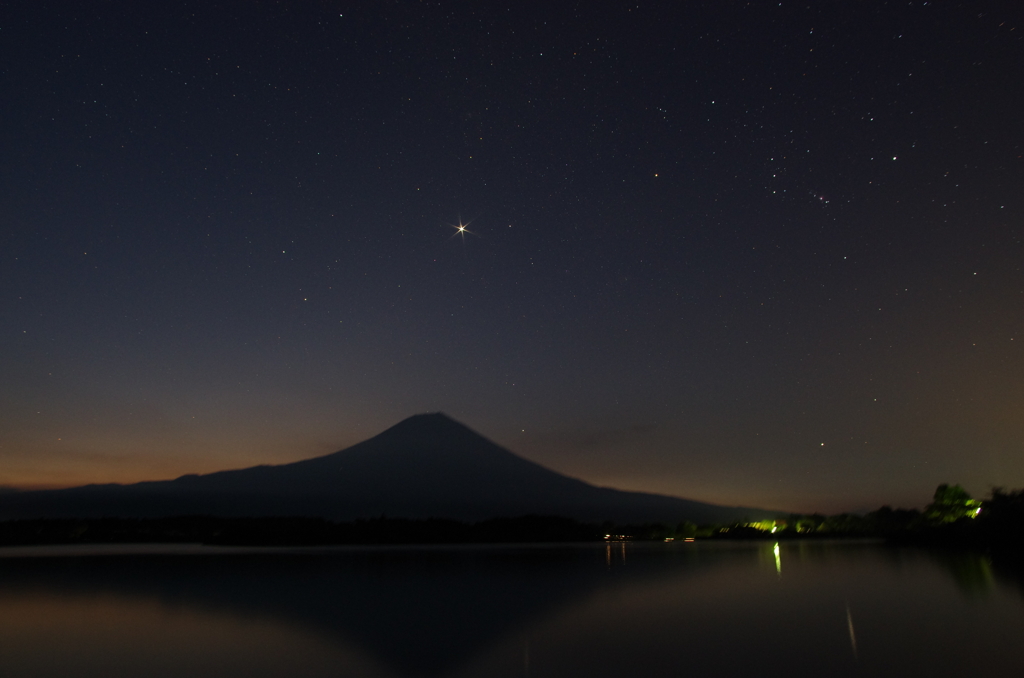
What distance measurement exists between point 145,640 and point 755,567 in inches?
602

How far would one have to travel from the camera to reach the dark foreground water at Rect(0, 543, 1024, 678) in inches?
245

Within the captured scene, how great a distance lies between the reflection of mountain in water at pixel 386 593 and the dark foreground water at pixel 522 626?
50 mm

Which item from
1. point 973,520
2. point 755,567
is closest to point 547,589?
point 755,567

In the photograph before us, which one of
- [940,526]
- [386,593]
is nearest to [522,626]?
[386,593]

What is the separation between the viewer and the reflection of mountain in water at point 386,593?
Answer: 7637 mm

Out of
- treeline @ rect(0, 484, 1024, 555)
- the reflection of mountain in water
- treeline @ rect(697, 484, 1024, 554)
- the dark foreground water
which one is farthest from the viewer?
treeline @ rect(0, 484, 1024, 555)

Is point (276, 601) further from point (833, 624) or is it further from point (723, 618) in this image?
point (833, 624)

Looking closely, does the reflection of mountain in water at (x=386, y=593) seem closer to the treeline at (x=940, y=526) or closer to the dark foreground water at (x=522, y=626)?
the dark foreground water at (x=522, y=626)

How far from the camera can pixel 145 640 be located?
781 centimetres

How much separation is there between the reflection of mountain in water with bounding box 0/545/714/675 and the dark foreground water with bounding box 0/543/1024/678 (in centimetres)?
5

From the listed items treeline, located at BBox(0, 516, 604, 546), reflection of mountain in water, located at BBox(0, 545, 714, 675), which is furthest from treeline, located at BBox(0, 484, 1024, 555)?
Result: reflection of mountain in water, located at BBox(0, 545, 714, 675)

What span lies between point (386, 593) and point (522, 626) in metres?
4.88

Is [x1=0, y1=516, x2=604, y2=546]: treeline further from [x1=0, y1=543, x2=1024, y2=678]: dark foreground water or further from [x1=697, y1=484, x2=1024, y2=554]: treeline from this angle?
[x1=0, y1=543, x2=1024, y2=678]: dark foreground water

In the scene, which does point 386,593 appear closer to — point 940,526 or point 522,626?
point 522,626
